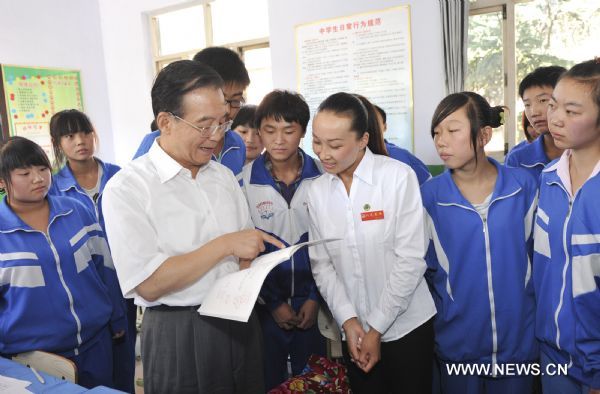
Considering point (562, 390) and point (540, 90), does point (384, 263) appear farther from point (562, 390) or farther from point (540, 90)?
point (540, 90)

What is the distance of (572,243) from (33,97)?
Result: 5.25 meters

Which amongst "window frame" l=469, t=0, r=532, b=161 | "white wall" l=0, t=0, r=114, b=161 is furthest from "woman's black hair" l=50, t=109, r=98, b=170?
"window frame" l=469, t=0, r=532, b=161

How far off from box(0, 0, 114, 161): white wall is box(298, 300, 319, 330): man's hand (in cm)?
442

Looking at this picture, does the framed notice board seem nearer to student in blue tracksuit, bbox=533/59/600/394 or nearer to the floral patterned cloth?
the floral patterned cloth

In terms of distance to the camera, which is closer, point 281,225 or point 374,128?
point 374,128

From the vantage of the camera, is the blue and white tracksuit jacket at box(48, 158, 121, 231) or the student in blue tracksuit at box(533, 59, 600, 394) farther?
the blue and white tracksuit jacket at box(48, 158, 121, 231)

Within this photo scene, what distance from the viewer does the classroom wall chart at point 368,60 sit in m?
4.05

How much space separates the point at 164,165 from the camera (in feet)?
3.91

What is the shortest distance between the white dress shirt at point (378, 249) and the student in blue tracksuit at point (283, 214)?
1.15 ft

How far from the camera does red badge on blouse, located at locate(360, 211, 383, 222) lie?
1.49m

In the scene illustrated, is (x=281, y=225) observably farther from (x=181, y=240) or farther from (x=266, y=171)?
(x=181, y=240)

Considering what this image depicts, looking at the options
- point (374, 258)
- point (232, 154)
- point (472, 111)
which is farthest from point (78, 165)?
point (472, 111)

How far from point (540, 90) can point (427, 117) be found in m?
1.74

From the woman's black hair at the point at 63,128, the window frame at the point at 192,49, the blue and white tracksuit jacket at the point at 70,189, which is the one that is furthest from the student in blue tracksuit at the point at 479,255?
the window frame at the point at 192,49
